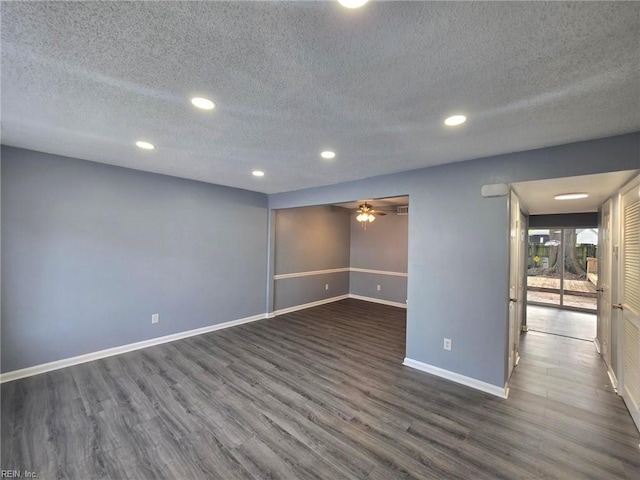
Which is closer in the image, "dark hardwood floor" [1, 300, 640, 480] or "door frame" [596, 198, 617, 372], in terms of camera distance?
"dark hardwood floor" [1, 300, 640, 480]

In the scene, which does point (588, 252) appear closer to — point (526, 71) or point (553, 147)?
point (553, 147)

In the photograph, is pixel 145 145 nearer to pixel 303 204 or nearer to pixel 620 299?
pixel 303 204

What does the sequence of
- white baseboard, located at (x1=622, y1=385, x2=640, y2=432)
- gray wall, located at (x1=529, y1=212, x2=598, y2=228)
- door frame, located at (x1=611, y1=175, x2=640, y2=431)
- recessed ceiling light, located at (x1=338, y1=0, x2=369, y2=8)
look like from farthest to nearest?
gray wall, located at (x1=529, y1=212, x2=598, y2=228) < door frame, located at (x1=611, y1=175, x2=640, y2=431) < white baseboard, located at (x1=622, y1=385, x2=640, y2=432) < recessed ceiling light, located at (x1=338, y1=0, x2=369, y2=8)

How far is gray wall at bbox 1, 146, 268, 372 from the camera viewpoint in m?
2.85

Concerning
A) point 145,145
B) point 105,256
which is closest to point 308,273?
point 105,256

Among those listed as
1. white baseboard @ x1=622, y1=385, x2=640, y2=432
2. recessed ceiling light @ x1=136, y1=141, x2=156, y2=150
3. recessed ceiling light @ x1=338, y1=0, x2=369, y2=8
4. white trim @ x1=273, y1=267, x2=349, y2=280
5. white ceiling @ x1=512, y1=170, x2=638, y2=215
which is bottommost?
white baseboard @ x1=622, y1=385, x2=640, y2=432

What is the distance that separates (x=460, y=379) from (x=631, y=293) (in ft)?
5.90

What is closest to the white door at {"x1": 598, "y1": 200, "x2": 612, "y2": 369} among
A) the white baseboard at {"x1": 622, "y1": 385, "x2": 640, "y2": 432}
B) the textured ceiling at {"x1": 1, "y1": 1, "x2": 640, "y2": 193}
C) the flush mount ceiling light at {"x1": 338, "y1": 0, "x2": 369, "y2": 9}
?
the white baseboard at {"x1": 622, "y1": 385, "x2": 640, "y2": 432}

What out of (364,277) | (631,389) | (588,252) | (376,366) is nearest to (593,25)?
(631,389)

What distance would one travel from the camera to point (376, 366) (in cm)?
329

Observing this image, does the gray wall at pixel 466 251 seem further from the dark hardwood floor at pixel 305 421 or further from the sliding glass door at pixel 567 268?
the sliding glass door at pixel 567 268

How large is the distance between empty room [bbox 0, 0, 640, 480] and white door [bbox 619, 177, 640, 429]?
0.04 m

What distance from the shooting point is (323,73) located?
4.72 ft

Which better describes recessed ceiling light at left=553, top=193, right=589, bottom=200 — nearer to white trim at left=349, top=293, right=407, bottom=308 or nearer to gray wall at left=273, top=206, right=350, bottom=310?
white trim at left=349, top=293, right=407, bottom=308
